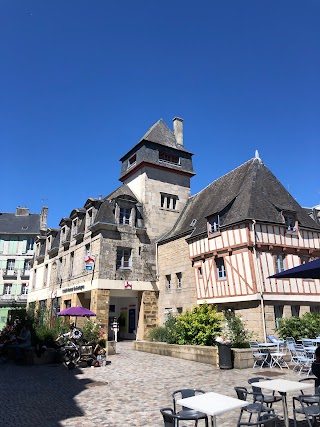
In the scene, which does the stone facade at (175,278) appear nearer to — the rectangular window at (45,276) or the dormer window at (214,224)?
the dormer window at (214,224)

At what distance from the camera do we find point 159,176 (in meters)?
21.5

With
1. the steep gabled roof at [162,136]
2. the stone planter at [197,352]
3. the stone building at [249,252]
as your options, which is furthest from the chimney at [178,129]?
the stone planter at [197,352]

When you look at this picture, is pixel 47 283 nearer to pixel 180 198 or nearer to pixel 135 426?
pixel 180 198

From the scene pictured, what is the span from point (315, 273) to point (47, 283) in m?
23.3

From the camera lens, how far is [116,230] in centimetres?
1891

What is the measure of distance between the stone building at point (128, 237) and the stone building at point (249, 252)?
2.21m

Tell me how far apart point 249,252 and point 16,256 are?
1152 inches

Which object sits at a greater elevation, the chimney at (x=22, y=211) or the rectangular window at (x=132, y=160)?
the chimney at (x=22, y=211)

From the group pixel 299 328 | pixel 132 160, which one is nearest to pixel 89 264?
pixel 132 160

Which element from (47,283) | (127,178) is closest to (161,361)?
(127,178)

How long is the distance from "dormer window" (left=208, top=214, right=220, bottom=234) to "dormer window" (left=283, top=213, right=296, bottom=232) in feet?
9.63

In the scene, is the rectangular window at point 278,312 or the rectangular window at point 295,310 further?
the rectangular window at point 295,310

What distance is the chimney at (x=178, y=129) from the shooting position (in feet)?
78.2

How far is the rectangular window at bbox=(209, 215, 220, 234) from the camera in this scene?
15.1m
